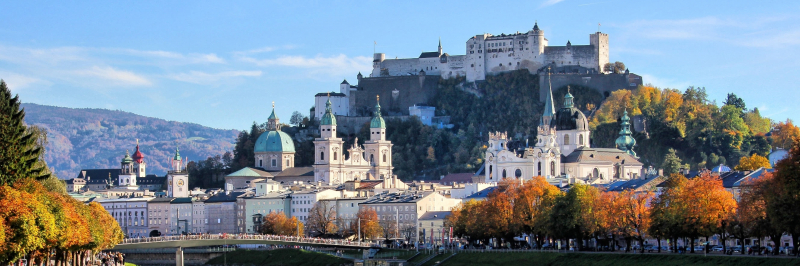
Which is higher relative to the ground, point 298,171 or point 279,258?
point 298,171

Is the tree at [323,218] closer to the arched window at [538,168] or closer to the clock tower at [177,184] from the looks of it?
the arched window at [538,168]

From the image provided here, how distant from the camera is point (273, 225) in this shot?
4400 inches

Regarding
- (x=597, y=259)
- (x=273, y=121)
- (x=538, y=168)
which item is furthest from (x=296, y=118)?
(x=597, y=259)

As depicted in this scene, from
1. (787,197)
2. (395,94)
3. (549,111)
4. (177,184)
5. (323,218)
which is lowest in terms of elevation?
(787,197)

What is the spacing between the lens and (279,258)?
91.1m

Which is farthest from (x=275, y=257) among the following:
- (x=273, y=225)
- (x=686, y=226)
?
(x=686, y=226)

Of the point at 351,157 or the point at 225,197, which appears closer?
the point at 225,197

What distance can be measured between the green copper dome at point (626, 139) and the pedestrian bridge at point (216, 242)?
49874 mm

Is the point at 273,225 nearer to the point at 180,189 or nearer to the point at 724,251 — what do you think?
the point at 180,189

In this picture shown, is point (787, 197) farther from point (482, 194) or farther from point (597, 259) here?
point (482, 194)

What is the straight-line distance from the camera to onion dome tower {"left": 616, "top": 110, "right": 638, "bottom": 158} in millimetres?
137625

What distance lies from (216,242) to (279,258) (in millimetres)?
10001

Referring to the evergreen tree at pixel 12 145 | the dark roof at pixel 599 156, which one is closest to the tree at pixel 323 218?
the dark roof at pixel 599 156

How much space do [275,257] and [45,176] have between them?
35787 mm
